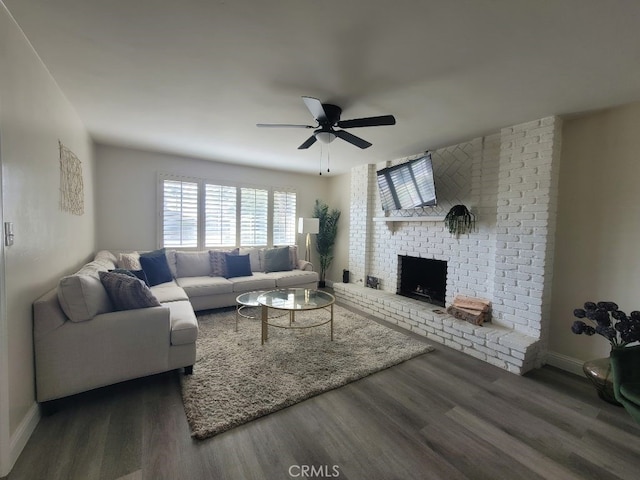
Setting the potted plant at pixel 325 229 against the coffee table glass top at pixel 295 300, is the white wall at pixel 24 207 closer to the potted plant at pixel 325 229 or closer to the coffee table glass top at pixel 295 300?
the coffee table glass top at pixel 295 300

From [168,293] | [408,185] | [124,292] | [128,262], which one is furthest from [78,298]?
[408,185]

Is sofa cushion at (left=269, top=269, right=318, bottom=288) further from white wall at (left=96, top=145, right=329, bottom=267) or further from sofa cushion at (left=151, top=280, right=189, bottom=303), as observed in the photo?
white wall at (left=96, top=145, right=329, bottom=267)

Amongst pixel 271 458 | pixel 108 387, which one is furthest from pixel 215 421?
pixel 108 387

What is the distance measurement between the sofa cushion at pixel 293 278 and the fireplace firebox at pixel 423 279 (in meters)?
1.55

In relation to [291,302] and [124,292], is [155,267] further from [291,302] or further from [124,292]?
[291,302]

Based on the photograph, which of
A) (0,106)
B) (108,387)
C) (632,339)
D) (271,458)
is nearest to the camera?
(0,106)

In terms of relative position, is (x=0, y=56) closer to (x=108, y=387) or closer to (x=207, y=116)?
(x=207, y=116)

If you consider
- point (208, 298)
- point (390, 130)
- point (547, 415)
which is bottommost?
point (547, 415)

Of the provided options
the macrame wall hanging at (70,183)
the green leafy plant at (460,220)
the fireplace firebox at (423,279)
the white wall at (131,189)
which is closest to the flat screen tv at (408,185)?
the green leafy plant at (460,220)

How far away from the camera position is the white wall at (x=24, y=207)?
1471 millimetres

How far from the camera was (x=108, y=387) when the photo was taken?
2232 millimetres

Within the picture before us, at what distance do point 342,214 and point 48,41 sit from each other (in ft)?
15.3

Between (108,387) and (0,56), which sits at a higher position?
(0,56)

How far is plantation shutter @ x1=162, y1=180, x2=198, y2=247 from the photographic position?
14.9 feet
